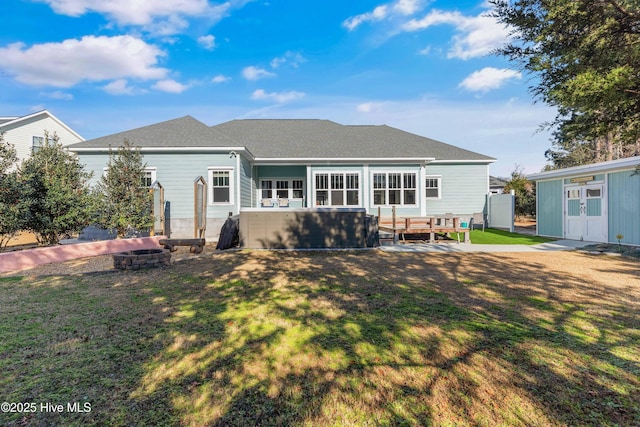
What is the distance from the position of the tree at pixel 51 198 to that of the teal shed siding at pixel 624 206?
1885 centimetres

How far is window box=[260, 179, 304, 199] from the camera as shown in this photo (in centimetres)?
1647

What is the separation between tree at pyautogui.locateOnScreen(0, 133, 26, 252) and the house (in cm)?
1862

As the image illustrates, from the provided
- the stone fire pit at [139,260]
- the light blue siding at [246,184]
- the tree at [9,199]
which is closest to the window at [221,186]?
the light blue siding at [246,184]

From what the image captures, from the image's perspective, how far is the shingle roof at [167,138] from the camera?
1293 centimetres

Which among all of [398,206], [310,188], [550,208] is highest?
[310,188]

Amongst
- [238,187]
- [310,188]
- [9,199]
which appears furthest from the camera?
[310,188]

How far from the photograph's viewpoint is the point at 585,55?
7.01 m

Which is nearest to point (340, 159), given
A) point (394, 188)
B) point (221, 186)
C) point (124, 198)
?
point (394, 188)

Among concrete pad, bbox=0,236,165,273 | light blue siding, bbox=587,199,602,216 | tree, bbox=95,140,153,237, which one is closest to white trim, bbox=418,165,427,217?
light blue siding, bbox=587,199,602,216

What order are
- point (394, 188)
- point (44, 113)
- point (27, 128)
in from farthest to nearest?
point (44, 113)
point (27, 128)
point (394, 188)

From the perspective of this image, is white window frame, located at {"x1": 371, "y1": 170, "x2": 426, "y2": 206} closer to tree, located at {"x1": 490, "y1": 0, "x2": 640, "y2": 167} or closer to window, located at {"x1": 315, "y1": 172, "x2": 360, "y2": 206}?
window, located at {"x1": 315, "y1": 172, "x2": 360, "y2": 206}

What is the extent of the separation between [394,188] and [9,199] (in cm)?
1464

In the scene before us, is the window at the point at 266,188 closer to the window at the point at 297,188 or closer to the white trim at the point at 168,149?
the window at the point at 297,188

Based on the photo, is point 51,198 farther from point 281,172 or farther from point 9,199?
point 281,172
